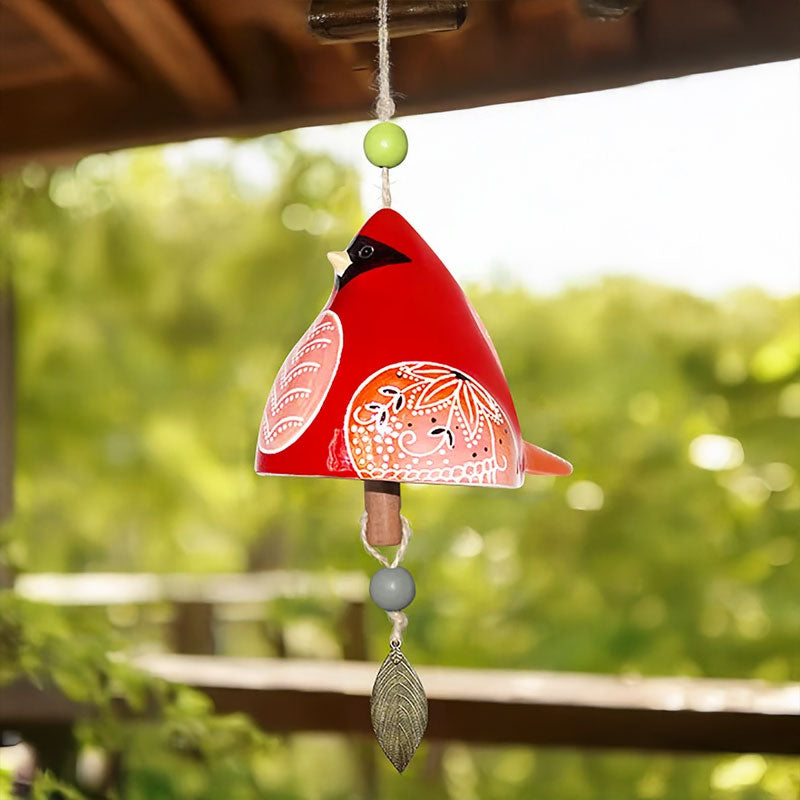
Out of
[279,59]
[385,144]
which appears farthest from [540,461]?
[279,59]

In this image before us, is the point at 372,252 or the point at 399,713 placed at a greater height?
the point at 372,252

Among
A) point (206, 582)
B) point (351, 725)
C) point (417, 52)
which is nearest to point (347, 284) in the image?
point (417, 52)

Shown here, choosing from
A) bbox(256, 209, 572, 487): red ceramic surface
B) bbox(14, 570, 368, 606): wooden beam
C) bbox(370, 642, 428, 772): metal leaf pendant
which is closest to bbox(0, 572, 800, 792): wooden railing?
bbox(370, 642, 428, 772): metal leaf pendant

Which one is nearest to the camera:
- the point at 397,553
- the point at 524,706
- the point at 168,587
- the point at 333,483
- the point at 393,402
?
the point at 393,402

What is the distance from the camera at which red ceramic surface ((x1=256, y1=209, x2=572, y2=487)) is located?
2.25ft

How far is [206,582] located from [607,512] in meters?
1.52

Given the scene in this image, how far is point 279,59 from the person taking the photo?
138 cm

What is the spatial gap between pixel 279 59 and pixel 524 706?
1.11m

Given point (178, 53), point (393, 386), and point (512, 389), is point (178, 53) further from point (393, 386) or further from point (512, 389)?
point (512, 389)

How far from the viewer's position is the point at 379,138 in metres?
0.82

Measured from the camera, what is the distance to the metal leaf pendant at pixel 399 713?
31.2 inches

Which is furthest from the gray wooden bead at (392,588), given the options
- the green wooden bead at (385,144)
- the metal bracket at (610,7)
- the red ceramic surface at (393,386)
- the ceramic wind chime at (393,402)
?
the metal bracket at (610,7)

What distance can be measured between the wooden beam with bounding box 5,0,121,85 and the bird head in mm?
759

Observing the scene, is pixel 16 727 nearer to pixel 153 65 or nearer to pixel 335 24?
pixel 153 65
